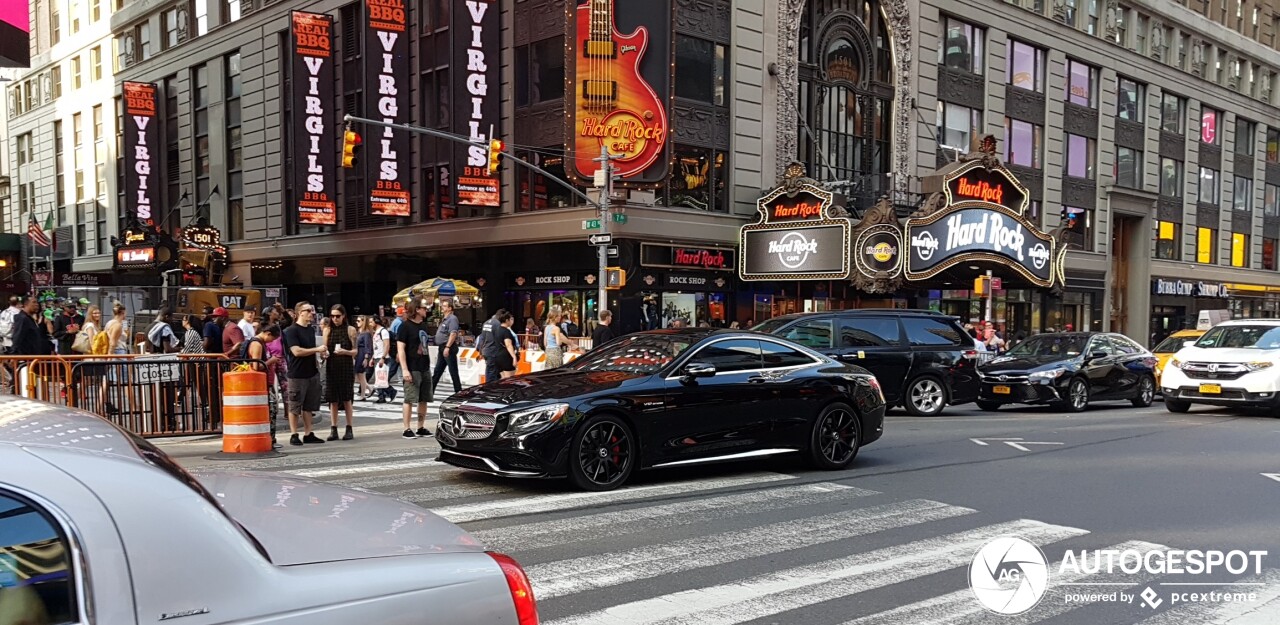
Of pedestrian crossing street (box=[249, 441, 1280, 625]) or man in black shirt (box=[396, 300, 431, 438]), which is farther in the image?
man in black shirt (box=[396, 300, 431, 438])

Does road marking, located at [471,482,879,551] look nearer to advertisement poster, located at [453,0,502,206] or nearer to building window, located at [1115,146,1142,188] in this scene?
advertisement poster, located at [453,0,502,206]

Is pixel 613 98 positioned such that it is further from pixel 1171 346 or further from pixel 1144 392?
pixel 1171 346

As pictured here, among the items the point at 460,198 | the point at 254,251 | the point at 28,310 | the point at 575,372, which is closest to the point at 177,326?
the point at 28,310

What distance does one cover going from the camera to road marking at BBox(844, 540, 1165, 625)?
5070mm

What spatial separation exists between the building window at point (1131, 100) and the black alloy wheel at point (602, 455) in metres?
43.4

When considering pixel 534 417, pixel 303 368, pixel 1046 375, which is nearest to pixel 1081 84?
pixel 1046 375

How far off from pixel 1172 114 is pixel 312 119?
4264cm

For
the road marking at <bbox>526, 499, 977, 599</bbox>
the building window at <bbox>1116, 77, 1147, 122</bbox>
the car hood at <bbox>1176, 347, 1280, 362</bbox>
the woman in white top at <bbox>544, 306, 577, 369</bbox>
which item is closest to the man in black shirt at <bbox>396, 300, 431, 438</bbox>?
the woman in white top at <bbox>544, 306, 577, 369</bbox>

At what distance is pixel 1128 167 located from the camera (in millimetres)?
44594

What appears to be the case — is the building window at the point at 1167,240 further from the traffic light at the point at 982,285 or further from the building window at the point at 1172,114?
the traffic light at the point at 982,285

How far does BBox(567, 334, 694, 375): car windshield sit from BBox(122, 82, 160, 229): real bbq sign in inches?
1565

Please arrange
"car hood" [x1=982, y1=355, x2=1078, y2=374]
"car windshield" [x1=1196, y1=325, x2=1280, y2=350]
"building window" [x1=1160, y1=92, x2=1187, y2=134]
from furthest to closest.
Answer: "building window" [x1=1160, y1=92, x2=1187, y2=134] → "car hood" [x1=982, y1=355, x2=1078, y2=374] → "car windshield" [x1=1196, y1=325, x2=1280, y2=350]

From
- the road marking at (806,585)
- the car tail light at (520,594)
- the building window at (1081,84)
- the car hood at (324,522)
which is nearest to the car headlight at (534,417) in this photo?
the road marking at (806,585)

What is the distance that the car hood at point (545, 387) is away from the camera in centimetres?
835
